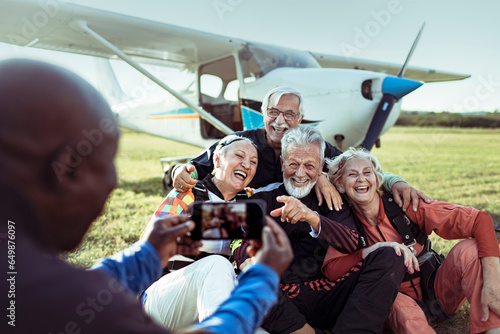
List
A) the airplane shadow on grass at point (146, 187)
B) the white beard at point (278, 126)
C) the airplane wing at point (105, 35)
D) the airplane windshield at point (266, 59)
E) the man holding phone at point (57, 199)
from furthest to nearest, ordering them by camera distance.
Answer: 1. the airplane shadow on grass at point (146, 187)
2. the airplane windshield at point (266, 59)
3. the airplane wing at point (105, 35)
4. the white beard at point (278, 126)
5. the man holding phone at point (57, 199)

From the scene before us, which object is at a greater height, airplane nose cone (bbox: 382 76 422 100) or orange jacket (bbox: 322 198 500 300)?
airplane nose cone (bbox: 382 76 422 100)

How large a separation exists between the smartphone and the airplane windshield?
17.8 feet

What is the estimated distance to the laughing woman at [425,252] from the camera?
Result: 1764mm

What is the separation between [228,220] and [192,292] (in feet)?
2.47

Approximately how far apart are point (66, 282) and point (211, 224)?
52 cm

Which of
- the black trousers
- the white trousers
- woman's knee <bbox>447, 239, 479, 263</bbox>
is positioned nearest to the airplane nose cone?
woman's knee <bbox>447, 239, 479, 263</bbox>

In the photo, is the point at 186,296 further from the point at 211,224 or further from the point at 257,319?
the point at 257,319

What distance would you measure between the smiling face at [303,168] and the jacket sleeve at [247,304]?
58.9 inches

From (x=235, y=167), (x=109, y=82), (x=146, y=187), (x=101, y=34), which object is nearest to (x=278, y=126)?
(x=235, y=167)

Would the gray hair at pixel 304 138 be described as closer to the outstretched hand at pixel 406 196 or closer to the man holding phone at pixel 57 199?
the outstretched hand at pixel 406 196

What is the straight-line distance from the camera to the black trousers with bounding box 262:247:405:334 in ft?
5.45

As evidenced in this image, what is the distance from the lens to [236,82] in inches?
267

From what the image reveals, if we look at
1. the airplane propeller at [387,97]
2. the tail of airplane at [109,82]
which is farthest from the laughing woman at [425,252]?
the tail of airplane at [109,82]

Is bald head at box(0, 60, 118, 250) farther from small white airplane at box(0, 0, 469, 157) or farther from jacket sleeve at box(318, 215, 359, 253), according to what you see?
small white airplane at box(0, 0, 469, 157)
